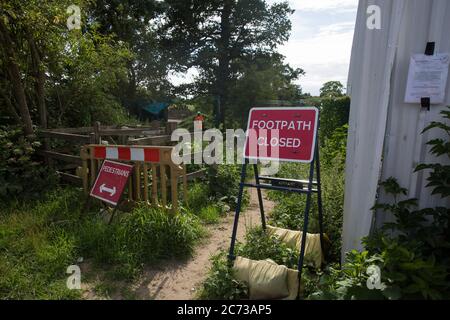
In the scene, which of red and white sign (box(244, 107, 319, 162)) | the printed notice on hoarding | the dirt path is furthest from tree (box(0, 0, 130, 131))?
the printed notice on hoarding

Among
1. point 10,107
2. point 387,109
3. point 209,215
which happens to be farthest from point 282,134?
point 10,107

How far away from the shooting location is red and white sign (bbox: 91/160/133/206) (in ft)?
14.4

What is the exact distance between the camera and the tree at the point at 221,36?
19484 mm

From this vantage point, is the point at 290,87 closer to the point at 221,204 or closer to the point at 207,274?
the point at 221,204

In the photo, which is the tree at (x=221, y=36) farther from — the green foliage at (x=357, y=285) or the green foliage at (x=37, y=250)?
the green foliage at (x=357, y=285)

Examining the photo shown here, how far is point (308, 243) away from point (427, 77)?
2014mm

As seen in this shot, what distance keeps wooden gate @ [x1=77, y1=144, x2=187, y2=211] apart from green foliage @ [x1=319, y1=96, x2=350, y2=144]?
5.61m

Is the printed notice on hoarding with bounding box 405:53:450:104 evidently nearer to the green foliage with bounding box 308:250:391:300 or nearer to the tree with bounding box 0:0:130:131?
the green foliage with bounding box 308:250:391:300

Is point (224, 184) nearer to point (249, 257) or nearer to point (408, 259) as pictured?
point (249, 257)

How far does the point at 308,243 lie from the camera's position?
3551 millimetres

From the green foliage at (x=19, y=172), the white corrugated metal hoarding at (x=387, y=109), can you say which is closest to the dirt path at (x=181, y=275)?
the white corrugated metal hoarding at (x=387, y=109)
